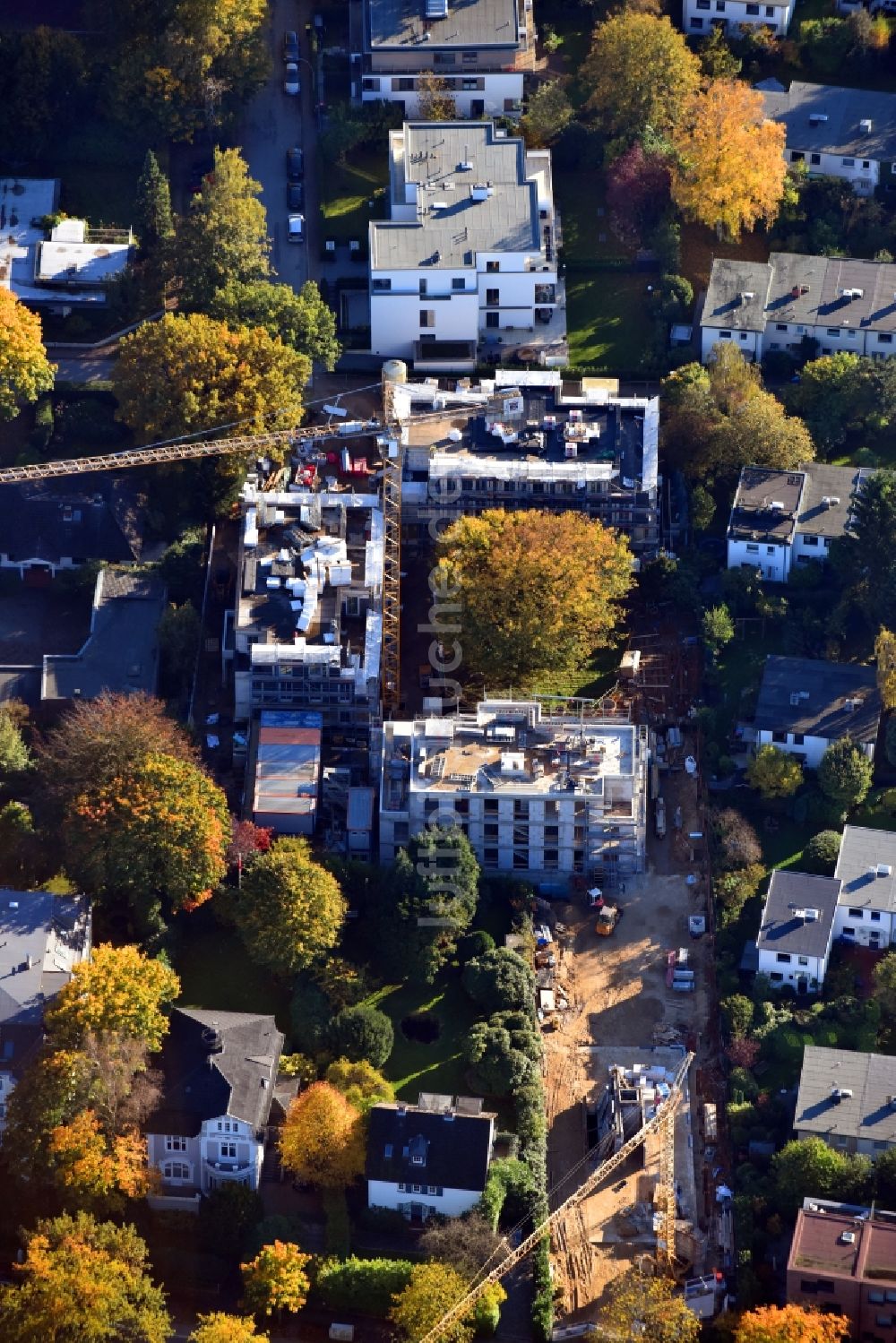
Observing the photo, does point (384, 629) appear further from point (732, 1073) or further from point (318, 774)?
point (732, 1073)

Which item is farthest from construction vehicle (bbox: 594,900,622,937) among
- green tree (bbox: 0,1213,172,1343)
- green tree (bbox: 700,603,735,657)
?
green tree (bbox: 0,1213,172,1343)

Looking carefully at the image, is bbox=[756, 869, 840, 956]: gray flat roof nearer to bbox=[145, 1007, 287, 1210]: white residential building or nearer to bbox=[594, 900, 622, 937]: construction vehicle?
bbox=[594, 900, 622, 937]: construction vehicle

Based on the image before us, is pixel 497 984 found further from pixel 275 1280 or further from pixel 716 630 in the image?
pixel 716 630

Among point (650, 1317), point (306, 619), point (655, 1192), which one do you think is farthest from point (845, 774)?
point (650, 1317)

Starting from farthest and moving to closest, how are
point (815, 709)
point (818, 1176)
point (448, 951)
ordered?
1. point (815, 709)
2. point (448, 951)
3. point (818, 1176)

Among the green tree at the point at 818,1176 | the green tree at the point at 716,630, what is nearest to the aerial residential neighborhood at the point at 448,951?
the green tree at the point at 716,630

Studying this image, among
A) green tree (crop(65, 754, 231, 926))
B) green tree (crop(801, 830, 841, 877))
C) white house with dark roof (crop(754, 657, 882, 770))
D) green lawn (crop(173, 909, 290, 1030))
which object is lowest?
green lawn (crop(173, 909, 290, 1030))

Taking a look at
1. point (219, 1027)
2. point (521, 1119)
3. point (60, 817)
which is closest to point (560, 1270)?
point (521, 1119)
